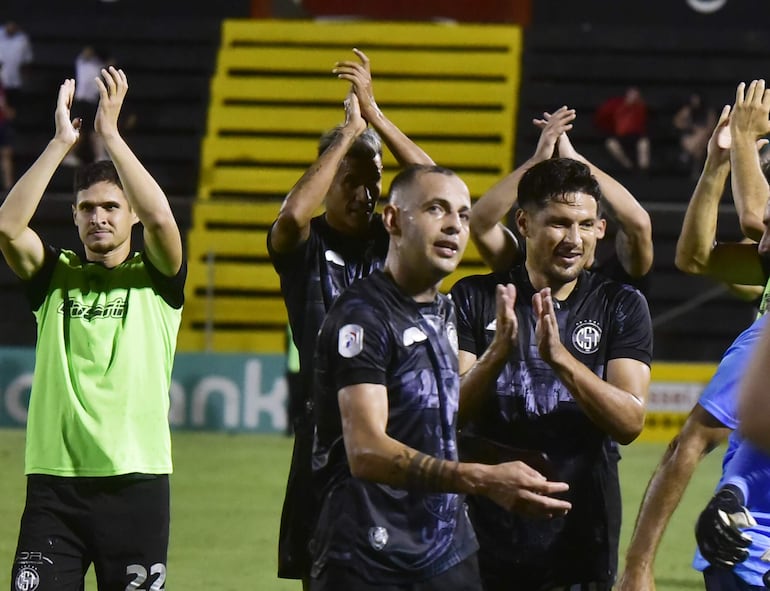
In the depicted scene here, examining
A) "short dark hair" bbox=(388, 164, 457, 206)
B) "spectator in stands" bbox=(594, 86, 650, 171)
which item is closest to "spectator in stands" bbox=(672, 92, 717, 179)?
"spectator in stands" bbox=(594, 86, 650, 171)

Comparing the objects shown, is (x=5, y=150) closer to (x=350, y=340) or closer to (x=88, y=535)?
(x=88, y=535)

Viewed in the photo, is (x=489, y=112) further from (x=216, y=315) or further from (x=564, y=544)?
(x=564, y=544)

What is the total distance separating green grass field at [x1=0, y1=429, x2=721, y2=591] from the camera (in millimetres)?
8188

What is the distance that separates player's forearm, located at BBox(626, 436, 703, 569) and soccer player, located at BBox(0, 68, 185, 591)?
210 cm

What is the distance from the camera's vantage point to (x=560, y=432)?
482 centimetres

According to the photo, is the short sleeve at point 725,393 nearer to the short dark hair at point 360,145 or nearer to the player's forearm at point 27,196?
the short dark hair at point 360,145

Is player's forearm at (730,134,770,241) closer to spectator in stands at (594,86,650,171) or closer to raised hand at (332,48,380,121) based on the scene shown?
raised hand at (332,48,380,121)

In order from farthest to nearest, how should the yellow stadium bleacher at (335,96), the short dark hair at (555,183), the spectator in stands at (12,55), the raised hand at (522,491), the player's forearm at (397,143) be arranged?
the yellow stadium bleacher at (335,96), the spectator in stands at (12,55), the player's forearm at (397,143), the short dark hair at (555,183), the raised hand at (522,491)

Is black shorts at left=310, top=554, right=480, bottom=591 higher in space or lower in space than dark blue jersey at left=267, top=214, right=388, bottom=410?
lower

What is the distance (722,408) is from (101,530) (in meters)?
2.41

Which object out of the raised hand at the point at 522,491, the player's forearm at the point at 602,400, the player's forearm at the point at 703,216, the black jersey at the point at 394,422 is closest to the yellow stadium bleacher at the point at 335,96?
the player's forearm at the point at 703,216

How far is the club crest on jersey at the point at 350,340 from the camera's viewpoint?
3936 mm

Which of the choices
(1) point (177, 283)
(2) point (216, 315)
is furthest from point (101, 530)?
(2) point (216, 315)

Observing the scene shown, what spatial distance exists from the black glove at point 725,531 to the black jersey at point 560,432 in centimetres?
93
